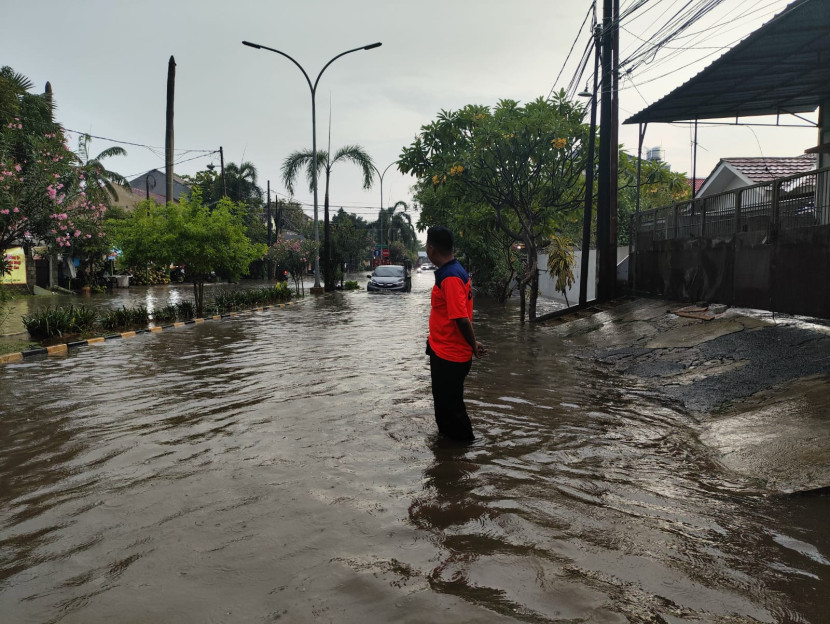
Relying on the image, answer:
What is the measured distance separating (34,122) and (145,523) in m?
25.0

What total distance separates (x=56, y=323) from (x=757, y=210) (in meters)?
13.7

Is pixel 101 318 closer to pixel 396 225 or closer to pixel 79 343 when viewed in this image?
pixel 79 343

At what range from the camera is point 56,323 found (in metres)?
13.3

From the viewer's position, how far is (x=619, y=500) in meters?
4.30

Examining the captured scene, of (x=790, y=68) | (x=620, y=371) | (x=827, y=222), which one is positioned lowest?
(x=620, y=371)

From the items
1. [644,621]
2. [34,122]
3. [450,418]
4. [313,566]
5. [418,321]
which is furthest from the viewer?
[34,122]

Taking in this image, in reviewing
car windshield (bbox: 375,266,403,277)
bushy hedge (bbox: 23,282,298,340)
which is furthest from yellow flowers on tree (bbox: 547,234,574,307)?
car windshield (bbox: 375,266,403,277)

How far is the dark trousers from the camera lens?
530cm

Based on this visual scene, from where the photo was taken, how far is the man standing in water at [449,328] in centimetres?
508

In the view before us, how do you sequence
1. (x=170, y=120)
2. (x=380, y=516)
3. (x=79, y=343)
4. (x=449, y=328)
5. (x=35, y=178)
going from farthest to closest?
1. (x=170, y=120)
2. (x=35, y=178)
3. (x=79, y=343)
4. (x=449, y=328)
5. (x=380, y=516)

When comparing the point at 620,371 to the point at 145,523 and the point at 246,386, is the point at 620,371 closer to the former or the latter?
the point at 246,386

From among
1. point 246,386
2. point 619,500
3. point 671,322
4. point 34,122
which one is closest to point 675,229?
point 671,322

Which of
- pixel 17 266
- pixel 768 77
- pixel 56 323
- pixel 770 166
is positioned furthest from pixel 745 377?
pixel 17 266

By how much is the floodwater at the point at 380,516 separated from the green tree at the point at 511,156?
32.0ft
